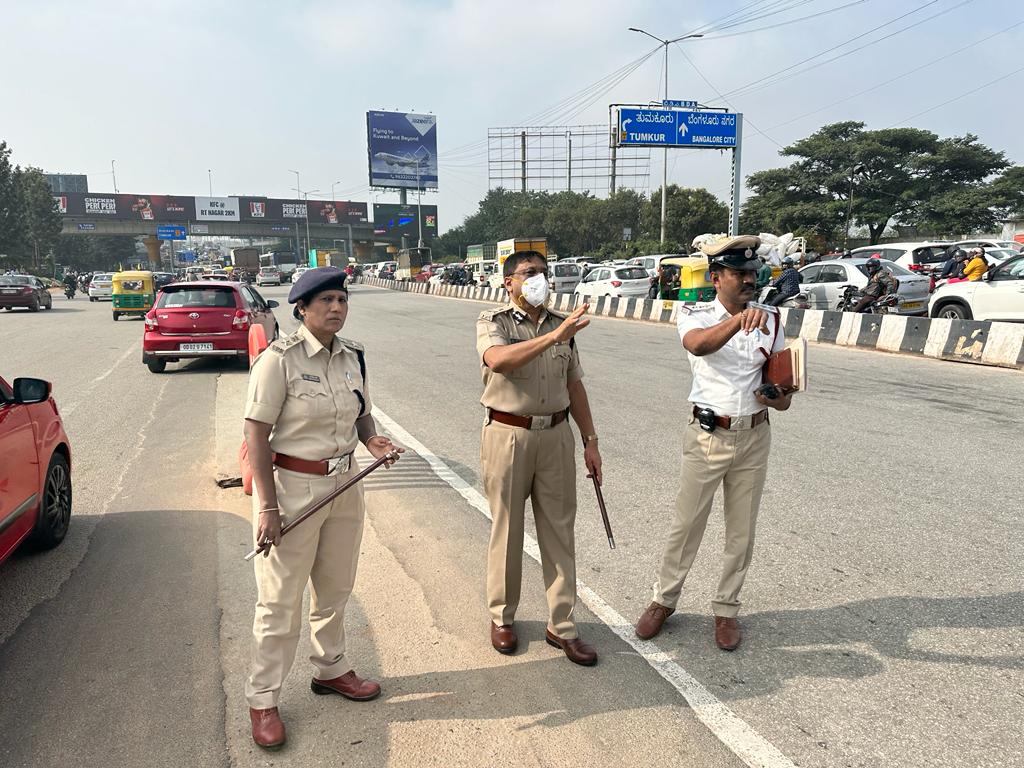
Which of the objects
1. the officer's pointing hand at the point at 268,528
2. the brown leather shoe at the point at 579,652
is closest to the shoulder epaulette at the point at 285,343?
the officer's pointing hand at the point at 268,528

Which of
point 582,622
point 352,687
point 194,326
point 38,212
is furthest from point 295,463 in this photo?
point 38,212

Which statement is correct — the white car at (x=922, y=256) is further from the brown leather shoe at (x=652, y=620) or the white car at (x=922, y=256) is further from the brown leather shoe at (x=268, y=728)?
the brown leather shoe at (x=268, y=728)

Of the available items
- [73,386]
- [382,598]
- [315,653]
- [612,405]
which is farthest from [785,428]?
[73,386]

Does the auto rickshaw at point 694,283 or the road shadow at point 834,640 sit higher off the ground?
the auto rickshaw at point 694,283

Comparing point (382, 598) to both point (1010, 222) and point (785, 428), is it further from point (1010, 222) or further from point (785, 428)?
point (1010, 222)

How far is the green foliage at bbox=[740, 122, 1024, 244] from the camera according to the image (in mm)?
44062

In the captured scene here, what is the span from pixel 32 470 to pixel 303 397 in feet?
8.00

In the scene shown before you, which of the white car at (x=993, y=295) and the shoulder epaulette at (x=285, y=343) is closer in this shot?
the shoulder epaulette at (x=285, y=343)

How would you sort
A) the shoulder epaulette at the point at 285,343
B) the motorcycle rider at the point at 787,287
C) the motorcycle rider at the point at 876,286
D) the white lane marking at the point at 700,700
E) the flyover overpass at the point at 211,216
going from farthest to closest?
the flyover overpass at the point at 211,216, the motorcycle rider at the point at 787,287, the motorcycle rider at the point at 876,286, the shoulder epaulette at the point at 285,343, the white lane marking at the point at 700,700

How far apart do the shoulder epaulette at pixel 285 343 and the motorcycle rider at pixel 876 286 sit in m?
15.4

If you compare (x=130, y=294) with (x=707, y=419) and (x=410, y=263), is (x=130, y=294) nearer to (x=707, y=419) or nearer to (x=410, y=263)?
(x=707, y=419)

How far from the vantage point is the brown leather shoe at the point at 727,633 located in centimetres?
334

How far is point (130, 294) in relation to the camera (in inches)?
934

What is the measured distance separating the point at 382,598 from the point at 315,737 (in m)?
1.15
